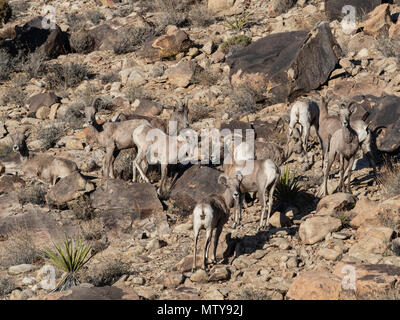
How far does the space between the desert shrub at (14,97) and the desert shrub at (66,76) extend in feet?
4.22

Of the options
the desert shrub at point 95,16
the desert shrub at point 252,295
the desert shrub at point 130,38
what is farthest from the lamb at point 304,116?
the desert shrub at point 95,16

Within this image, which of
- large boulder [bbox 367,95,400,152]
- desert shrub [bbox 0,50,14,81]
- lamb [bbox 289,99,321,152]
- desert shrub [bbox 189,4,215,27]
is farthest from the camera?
desert shrub [bbox 189,4,215,27]

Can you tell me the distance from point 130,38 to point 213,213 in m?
15.7

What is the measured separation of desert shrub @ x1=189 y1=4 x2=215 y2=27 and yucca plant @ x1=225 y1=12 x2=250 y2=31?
0.79 metres

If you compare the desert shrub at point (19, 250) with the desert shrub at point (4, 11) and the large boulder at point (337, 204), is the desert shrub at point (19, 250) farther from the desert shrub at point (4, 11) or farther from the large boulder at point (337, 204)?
the desert shrub at point (4, 11)

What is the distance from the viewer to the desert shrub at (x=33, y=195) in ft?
40.1

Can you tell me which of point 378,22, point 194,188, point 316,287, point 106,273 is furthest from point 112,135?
point 378,22

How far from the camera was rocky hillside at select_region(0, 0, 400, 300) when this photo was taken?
28.4ft

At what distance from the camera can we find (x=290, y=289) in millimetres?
7629

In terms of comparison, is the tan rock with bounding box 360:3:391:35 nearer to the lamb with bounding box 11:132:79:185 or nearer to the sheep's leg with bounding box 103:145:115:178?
the sheep's leg with bounding box 103:145:115:178

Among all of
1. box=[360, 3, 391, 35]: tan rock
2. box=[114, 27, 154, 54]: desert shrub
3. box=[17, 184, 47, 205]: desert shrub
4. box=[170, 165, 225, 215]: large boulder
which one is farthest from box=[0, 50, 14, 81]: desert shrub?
box=[360, 3, 391, 35]: tan rock

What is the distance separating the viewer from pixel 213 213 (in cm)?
845

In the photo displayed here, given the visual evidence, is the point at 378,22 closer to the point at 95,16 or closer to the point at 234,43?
the point at 234,43

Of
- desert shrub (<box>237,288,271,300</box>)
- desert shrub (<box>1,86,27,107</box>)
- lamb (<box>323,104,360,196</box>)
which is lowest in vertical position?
desert shrub (<box>237,288,271,300</box>)
